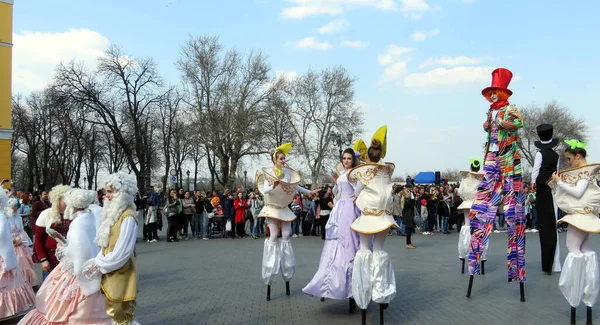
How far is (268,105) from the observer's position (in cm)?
4366

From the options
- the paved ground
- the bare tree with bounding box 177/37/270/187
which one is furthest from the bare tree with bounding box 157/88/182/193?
the paved ground

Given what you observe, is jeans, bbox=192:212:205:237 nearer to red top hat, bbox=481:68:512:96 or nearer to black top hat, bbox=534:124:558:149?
black top hat, bbox=534:124:558:149

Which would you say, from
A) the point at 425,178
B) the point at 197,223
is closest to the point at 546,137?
the point at 197,223

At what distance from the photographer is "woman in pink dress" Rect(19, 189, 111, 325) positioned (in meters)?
5.05

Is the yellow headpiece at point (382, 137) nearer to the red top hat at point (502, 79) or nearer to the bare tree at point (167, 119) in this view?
the red top hat at point (502, 79)

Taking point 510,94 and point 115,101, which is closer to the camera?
point 510,94

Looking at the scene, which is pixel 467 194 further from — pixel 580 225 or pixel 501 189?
pixel 580 225

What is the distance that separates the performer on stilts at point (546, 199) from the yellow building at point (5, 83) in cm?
3258

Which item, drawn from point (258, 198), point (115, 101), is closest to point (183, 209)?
point (258, 198)

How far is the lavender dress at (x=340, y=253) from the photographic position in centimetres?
698

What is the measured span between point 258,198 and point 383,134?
51.8ft

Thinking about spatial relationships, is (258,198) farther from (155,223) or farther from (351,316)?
(351,316)

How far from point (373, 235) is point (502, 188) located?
8.57ft

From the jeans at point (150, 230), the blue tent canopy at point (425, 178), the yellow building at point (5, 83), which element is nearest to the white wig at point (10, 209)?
the jeans at point (150, 230)
